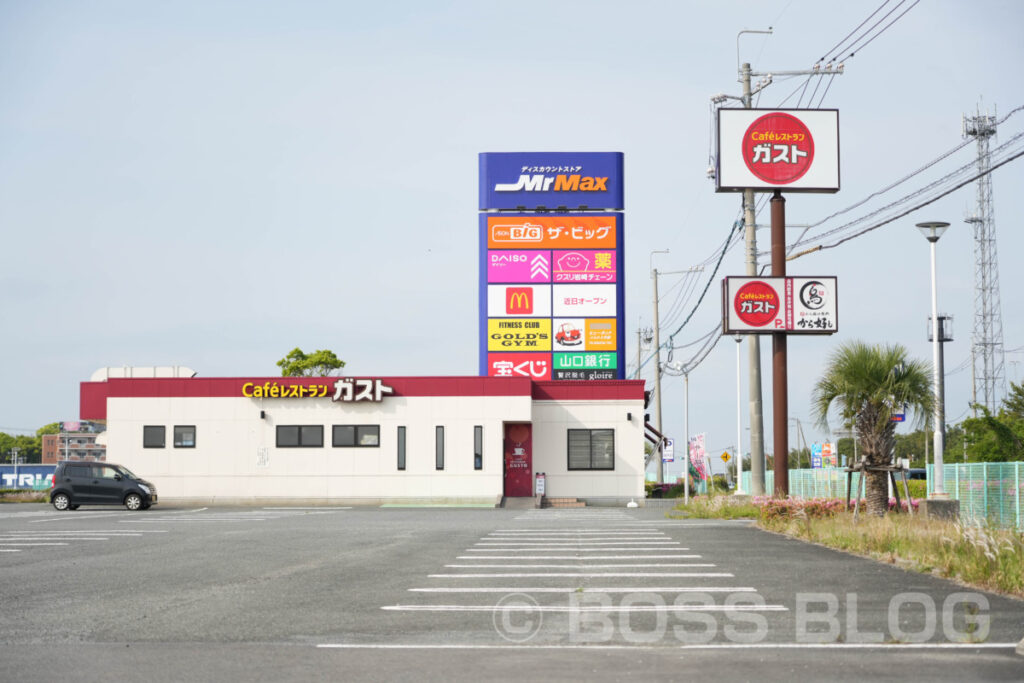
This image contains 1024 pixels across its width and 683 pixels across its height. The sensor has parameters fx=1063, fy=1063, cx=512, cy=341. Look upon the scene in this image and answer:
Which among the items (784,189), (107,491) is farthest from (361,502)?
(784,189)

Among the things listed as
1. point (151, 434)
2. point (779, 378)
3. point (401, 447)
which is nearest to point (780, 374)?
point (779, 378)

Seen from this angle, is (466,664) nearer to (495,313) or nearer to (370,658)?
(370,658)

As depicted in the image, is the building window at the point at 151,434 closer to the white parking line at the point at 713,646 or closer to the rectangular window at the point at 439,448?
the rectangular window at the point at 439,448

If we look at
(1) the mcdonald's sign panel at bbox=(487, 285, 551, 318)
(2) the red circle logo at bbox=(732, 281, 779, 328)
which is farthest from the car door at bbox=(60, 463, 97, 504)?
(2) the red circle logo at bbox=(732, 281, 779, 328)

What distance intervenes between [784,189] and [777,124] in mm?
1944

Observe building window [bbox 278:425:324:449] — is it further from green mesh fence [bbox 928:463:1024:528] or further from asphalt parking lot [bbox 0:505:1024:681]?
green mesh fence [bbox 928:463:1024:528]

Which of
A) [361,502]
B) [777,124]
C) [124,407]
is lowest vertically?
[361,502]

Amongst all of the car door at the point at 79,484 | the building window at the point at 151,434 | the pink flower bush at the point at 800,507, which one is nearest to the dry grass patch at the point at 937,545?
the pink flower bush at the point at 800,507

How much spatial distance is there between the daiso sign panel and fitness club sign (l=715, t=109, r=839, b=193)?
534 inches

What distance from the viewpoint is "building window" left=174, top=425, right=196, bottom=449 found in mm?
42281

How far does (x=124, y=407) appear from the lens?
42.4 m

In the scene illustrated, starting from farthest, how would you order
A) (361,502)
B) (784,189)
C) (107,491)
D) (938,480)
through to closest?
(361,502)
(107,491)
(784,189)
(938,480)

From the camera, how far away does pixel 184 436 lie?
139 feet

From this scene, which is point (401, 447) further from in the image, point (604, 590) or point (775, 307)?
point (604, 590)
